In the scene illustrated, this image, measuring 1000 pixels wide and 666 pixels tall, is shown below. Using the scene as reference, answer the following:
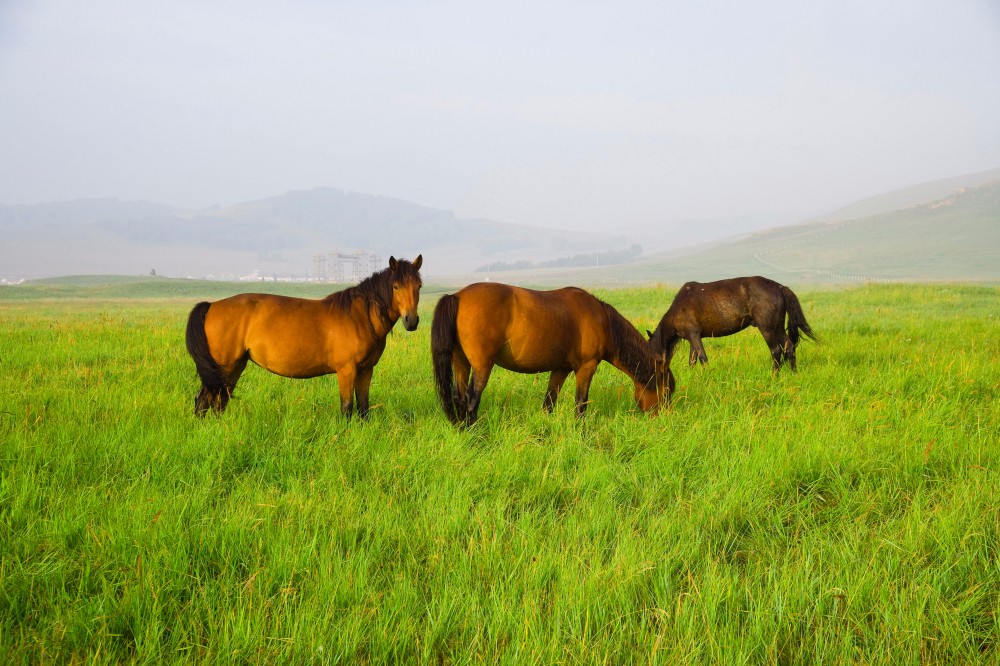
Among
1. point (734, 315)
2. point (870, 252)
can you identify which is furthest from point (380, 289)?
point (870, 252)

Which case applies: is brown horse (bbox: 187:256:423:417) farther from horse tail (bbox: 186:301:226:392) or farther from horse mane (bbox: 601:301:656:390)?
horse mane (bbox: 601:301:656:390)

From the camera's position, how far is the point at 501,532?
11.0 ft

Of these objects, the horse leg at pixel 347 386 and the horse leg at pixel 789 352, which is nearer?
the horse leg at pixel 347 386

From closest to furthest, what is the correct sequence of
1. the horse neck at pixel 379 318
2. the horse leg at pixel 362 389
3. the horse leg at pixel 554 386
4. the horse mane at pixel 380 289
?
the horse mane at pixel 380 289 → the horse neck at pixel 379 318 → the horse leg at pixel 362 389 → the horse leg at pixel 554 386

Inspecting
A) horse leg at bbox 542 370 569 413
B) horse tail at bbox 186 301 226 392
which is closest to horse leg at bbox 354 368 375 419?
horse tail at bbox 186 301 226 392

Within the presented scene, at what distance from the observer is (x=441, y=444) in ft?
16.5

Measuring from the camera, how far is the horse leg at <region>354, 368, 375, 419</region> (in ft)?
19.9

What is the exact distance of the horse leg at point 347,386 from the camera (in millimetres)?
5836

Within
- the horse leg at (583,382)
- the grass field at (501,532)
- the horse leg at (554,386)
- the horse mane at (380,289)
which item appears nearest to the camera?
the grass field at (501,532)

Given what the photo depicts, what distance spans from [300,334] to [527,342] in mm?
2530

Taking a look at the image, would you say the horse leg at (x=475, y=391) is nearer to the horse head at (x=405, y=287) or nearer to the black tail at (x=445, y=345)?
the black tail at (x=445, y=345)

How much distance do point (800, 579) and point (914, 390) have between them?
5.65m

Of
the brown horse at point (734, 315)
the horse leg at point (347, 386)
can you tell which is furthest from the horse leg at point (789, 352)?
the horse leg at point (347, 386)

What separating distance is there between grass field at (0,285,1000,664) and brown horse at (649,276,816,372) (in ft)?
8.77
